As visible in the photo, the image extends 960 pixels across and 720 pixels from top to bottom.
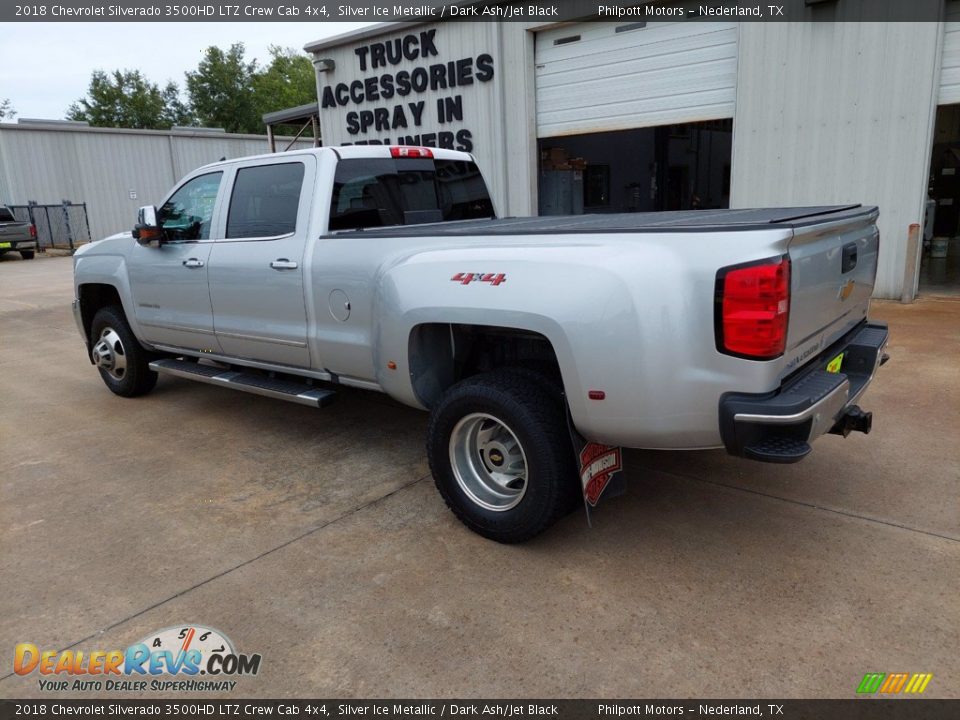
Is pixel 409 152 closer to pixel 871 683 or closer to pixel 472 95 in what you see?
pixel 871 683

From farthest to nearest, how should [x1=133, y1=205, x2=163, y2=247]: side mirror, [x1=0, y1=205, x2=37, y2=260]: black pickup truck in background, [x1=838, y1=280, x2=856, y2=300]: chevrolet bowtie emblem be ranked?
[x1=0, y1=205, x2=37, y2=260]: black pickup truck in background → [x1=133, y1=205, x2=163, y2=247]: side mirror → [x1=838, y1=280, x2=856, y2=300]: chevrolet bowtie emblem

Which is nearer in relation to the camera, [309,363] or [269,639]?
[269,639]

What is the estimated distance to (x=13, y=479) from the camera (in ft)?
14.8

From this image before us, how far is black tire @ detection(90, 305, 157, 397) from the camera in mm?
6059

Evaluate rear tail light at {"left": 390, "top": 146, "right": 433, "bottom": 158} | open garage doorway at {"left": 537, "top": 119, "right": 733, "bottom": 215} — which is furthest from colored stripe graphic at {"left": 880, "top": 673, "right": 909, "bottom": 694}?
open garage doorway at {"left": 537, "top": 119, "right": 733, "bottom": 215}

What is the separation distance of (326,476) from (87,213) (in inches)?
1150

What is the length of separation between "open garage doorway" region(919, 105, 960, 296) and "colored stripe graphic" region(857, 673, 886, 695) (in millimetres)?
10702

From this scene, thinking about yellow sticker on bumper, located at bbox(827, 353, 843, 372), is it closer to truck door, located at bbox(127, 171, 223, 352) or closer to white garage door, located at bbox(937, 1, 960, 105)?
truck door, located at bbox(127, 171, 223, 352)

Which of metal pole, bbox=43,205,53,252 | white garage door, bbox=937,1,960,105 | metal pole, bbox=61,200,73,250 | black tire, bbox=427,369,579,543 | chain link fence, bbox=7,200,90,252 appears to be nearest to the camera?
black tire, bbox=427,369,579,543

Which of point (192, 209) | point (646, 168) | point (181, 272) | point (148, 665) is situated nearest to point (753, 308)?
point (148, 665)
